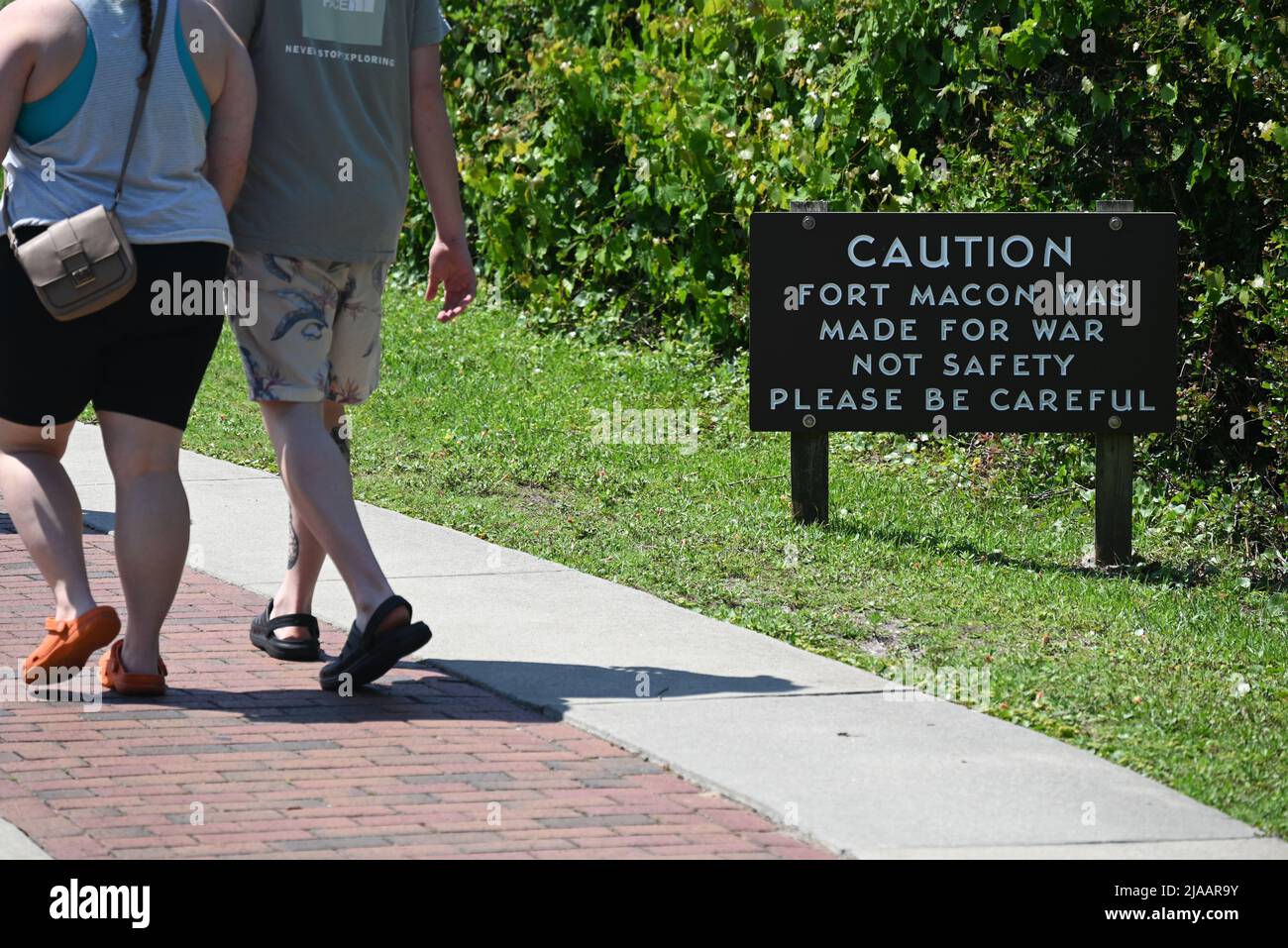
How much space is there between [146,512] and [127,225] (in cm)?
75

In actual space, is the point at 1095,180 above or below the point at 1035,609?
above

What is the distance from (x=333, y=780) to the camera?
4.39m

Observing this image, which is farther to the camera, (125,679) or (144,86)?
(125,679)

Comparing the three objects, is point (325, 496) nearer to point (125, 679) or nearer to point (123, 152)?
point (125, 679)

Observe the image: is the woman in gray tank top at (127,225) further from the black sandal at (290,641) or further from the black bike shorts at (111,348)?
the black sandal at (290,641)

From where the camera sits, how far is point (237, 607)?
6.16 m

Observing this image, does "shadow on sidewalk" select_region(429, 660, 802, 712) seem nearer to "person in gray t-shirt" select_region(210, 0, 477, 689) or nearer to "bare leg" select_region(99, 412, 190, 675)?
"person in gray t-shirt" select_region(210, 0, 477, 689)

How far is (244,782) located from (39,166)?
1.69 metres

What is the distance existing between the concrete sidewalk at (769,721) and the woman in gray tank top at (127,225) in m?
0.99

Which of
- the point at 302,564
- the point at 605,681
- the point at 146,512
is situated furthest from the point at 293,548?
the point at 605,681

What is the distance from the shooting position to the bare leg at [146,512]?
4.85 m

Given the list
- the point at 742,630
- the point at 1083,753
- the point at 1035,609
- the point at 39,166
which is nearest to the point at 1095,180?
the point at 1035,609

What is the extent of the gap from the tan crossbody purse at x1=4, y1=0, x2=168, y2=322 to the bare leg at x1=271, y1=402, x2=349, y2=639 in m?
0.78

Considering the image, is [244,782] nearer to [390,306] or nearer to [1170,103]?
[1170,103]
